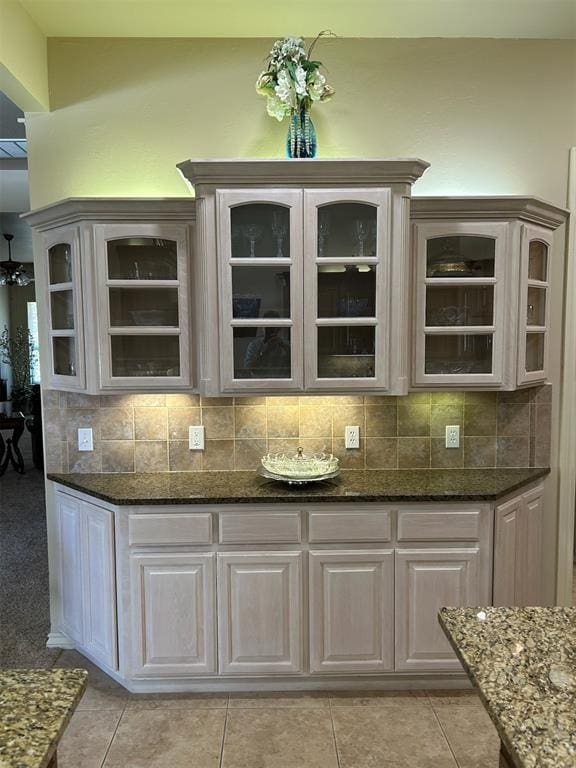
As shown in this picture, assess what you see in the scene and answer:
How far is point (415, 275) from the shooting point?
2686 mm

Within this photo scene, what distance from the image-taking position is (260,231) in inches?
102

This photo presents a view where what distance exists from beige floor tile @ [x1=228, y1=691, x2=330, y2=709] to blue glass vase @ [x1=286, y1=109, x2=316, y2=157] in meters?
2.42

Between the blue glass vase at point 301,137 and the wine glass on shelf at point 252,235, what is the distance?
399mm

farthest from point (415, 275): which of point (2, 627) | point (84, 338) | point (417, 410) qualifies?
point (2, 627)

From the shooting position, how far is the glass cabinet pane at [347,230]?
101 inches

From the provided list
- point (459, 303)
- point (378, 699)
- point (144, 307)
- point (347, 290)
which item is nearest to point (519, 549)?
point (378, 699)

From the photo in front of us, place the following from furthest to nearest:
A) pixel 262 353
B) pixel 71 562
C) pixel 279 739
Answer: pixel 71 562 → pixel 262 353 → pixel 279 739

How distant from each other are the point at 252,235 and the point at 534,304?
4.61ft

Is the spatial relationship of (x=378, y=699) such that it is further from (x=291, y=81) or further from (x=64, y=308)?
(x=291, y=81)

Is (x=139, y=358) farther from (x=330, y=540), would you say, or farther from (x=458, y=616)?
(x=458, y=616)

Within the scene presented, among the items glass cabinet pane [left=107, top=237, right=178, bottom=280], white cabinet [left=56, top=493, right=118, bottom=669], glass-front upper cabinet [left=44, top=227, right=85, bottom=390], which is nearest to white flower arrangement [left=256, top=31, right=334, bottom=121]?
glass cabinet pane [left=107, top=237, right=178, bottom=280]

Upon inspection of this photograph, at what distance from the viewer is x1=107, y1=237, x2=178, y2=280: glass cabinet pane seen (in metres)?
2.68

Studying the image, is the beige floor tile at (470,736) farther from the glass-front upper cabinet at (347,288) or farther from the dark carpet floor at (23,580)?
the dark carpet floor at (23,580)

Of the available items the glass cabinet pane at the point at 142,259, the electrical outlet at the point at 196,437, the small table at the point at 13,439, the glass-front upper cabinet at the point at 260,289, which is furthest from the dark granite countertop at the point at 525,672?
the small table at the point at 13,439
